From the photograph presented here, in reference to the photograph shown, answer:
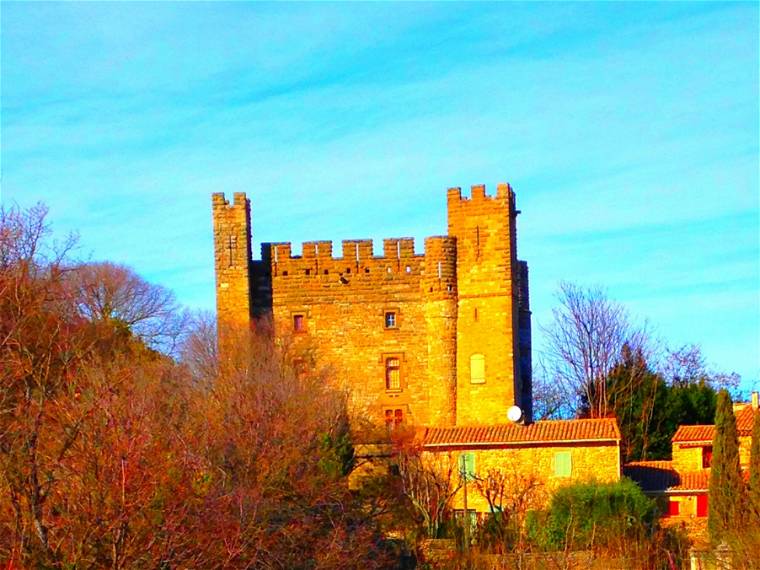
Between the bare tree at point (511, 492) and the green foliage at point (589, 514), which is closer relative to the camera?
the green foliage at point (589, 514)

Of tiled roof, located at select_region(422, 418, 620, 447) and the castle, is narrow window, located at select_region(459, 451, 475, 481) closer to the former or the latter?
tiled roof, located at select_region(422, 418, 620, 447)

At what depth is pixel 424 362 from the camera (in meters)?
39.6

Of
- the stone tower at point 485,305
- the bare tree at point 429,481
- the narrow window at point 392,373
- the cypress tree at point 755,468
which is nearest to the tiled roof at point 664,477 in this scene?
the stone tower at point 485,305

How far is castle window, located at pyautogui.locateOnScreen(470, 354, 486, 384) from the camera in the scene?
38.5m

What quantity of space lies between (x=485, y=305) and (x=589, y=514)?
11.3 m

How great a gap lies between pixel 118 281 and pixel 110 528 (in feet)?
124

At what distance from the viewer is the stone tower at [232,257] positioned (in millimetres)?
39688

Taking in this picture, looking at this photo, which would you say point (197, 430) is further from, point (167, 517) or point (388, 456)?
point (388, 456)

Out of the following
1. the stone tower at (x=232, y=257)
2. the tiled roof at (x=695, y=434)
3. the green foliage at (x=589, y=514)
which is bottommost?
the green foliage at (x=589, y=514)

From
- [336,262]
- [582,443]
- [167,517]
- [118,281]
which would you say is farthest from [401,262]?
[167,517]

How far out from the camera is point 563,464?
3195 cm

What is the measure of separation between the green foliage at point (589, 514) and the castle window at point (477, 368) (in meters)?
9.05

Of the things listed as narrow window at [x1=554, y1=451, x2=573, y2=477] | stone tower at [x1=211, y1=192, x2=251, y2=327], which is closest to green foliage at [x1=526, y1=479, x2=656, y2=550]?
narrow window at [x1=554, y1=451, x2=573, y2=477]

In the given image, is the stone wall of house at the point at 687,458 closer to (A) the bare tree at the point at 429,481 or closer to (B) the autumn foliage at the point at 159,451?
(A) the bare tree at the point at 429,481
